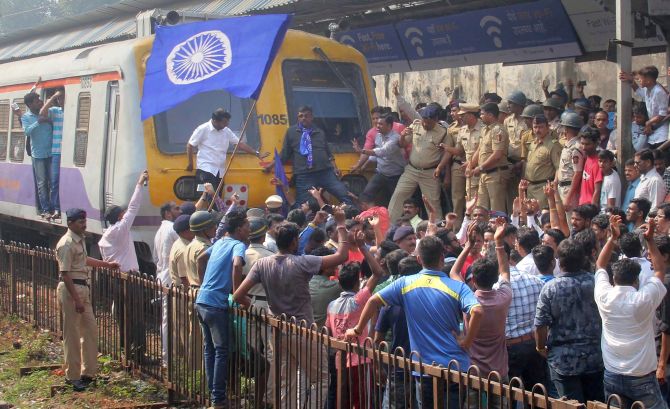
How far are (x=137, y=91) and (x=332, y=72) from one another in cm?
241

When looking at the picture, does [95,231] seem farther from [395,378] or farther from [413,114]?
[395,378]

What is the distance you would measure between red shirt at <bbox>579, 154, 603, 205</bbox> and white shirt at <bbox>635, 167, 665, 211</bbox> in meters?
0.53

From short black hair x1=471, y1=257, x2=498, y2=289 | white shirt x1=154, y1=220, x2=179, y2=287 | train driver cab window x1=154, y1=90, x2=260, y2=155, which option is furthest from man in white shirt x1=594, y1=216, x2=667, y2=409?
train driver cab window x1=154, y1=90, x2=260, y2=155

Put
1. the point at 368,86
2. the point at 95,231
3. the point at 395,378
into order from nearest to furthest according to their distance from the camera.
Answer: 1. the point at 395,378
2. the point at 95,231
3. the point at 368,86

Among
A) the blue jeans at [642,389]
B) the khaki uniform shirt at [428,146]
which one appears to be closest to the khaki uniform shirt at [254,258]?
the blue jeans at [642,389]

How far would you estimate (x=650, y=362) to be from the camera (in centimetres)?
566

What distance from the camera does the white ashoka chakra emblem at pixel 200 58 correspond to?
31.0 feet

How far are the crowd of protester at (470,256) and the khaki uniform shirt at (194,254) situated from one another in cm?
1

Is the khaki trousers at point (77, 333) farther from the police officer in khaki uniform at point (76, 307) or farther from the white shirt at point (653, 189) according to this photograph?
the white shirt at point (653, 189)

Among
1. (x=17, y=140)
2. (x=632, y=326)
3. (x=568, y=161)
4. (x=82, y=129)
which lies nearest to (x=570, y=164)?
(x=568, y=161)

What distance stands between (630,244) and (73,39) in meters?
17.7

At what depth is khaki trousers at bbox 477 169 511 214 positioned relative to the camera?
10.3 meters

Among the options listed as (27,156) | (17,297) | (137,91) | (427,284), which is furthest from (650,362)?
(27,156)

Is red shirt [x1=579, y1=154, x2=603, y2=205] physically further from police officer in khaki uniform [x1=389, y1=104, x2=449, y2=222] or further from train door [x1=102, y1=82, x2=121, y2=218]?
train door [x1=102, y1=82, x2=121, y2=218]
